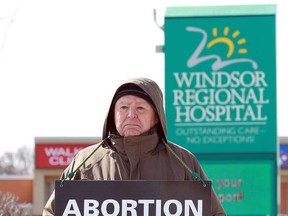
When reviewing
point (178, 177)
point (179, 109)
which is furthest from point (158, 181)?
point (179, 109)

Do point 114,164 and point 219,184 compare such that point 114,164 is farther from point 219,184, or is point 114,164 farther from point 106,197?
point 219,184

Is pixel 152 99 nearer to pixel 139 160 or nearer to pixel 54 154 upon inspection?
pixel 139 160

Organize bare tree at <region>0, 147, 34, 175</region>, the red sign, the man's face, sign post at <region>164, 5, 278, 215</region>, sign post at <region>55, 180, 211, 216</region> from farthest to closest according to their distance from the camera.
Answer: bare tree at <region>0, 147, 34, 175</region>
the red sign
sign post at <region>164, 5, 278, 215</region>
the man's face
sign post at <region>55, 180, 211, 216</region>

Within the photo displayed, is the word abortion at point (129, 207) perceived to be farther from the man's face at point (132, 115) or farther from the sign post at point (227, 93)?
the sign post at point (227, 93)

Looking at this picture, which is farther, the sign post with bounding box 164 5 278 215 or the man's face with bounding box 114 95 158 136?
the sign post with bounding box 164 5 278 215

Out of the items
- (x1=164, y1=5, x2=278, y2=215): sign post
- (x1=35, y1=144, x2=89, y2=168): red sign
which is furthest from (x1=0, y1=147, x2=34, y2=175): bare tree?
(x1=164, y1=5, x2=278, y2=215): sign post

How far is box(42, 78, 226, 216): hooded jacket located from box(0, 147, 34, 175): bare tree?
58419mm

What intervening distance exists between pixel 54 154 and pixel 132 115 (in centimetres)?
2732

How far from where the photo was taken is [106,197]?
3.95m

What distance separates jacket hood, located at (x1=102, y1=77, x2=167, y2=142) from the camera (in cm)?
410

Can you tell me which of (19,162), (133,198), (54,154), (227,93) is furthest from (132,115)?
(19,162)

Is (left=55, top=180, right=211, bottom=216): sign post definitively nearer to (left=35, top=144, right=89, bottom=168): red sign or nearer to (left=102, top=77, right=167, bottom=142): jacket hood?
(left=102, top=77, right=167, bottom=142): jacket hood

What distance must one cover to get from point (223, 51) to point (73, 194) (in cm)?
954

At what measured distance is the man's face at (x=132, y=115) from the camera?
4090 mm
